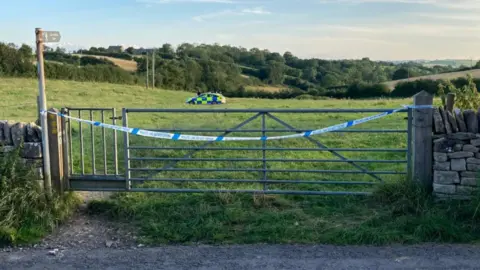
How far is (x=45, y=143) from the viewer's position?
7594 millimetres

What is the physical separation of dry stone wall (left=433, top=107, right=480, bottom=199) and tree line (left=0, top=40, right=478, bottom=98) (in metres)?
42.5

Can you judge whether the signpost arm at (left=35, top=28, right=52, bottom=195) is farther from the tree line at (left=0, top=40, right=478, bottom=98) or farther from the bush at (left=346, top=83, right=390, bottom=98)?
the bush at (left=346, top=83, right=390, bottom=98)

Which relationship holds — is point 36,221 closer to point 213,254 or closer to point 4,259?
point 4,259

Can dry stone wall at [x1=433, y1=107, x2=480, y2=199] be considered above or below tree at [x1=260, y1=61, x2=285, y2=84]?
below

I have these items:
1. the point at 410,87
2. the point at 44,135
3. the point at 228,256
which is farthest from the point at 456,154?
the point at 410,87

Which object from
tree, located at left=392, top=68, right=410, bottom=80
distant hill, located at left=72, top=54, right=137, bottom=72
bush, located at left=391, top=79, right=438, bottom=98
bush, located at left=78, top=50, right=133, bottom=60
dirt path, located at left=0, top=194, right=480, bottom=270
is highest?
bush, located at left=78, top=50, right=133, bottom=60

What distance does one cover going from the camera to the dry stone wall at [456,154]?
7.07 m

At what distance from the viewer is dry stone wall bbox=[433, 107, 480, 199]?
7.07m

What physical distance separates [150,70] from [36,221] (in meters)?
66.8

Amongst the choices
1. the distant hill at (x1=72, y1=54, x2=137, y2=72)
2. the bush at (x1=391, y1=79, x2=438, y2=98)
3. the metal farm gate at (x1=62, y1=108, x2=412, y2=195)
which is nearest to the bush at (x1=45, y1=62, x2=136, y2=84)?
the distant hill at (x1=72, y1=54, x2=137, y2=72)

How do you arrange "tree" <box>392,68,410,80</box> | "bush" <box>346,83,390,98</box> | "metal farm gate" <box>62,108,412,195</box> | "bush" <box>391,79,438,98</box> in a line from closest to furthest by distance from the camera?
"metal farm gate" <box>62,108,412,195</box> → "bush" <box>391,79,438,98</box> → "bush" <box>346,83,390,98</box> → "tree" <box>392,68,410,80</box>

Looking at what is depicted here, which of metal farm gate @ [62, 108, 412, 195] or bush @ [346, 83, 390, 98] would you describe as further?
bush @ [346, 83, 390, 98]

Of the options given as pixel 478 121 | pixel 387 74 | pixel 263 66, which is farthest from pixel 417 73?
pixel 478 121

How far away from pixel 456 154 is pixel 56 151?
5.60 m
